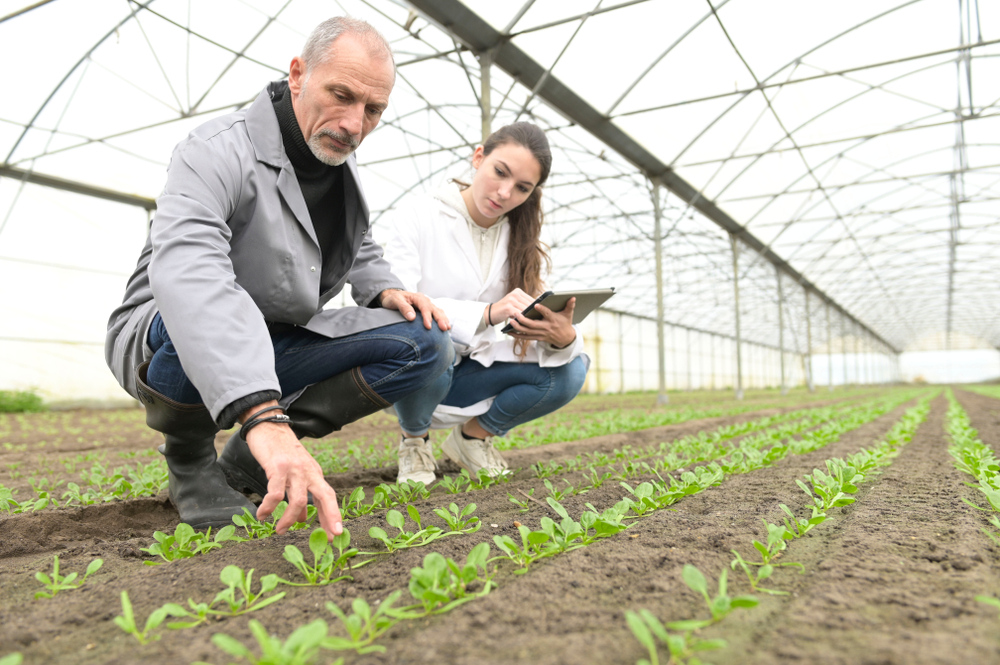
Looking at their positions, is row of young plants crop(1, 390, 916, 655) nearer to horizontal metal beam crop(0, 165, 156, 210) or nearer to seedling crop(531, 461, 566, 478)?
seedling crop(531, 461, 566, 478)

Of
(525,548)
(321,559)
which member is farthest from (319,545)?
(525,548)

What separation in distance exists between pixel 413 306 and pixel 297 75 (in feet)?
2.83

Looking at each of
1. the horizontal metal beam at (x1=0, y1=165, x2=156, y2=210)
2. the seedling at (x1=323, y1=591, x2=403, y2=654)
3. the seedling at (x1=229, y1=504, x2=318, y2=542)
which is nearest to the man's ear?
the seedling at (x1=229, y1=504, x2=318, y2=542)

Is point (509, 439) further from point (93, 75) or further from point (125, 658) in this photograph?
point (93, 75)

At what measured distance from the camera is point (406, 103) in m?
10.4

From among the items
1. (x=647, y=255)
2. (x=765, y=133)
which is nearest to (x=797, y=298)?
(x=647, y=255)

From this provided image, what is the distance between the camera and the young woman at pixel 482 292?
2770mm

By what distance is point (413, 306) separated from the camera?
90.7 inches

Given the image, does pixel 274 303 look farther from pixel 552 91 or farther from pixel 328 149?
pixel 552 91

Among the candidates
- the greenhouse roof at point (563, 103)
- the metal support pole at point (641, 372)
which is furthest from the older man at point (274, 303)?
the metal support pole at point (641, 372)

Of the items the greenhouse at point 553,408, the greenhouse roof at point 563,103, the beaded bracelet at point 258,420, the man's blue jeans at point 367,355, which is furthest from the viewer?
the greenhouse roof at point 563,103

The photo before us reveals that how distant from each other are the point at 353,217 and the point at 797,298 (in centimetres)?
3108

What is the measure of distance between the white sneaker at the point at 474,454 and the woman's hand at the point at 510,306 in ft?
2.15

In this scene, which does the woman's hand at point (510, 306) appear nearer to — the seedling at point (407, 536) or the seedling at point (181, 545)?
the seedling at point (407, 536)
